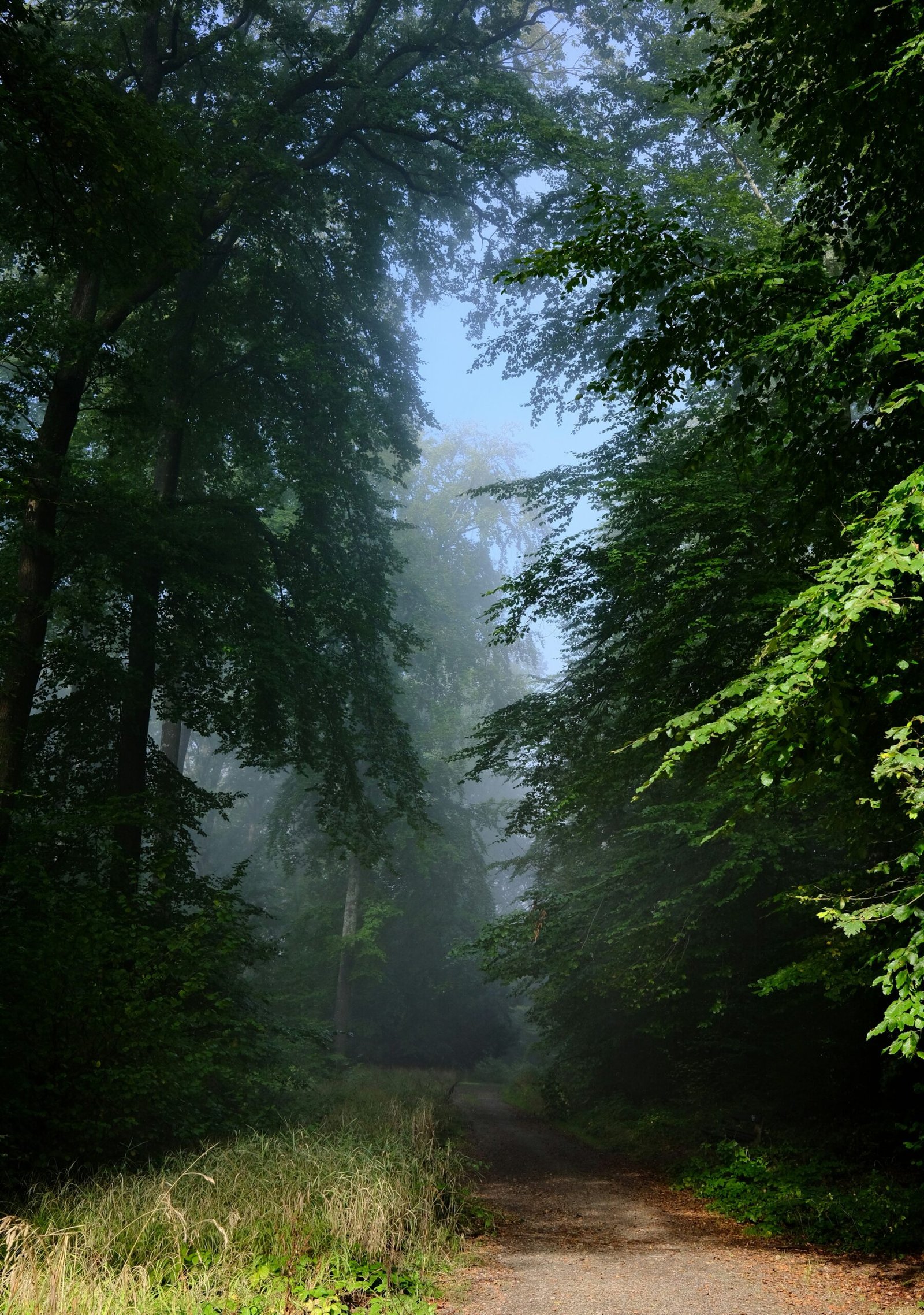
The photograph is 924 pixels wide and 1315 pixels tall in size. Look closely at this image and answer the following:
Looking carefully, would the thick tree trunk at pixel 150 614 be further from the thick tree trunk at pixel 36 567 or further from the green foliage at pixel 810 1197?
the green foliage at pixel 810 1197

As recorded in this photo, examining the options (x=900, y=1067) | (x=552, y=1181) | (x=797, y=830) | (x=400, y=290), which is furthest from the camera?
(x=400, y=290)

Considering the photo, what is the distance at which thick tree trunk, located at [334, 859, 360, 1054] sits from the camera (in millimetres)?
22766

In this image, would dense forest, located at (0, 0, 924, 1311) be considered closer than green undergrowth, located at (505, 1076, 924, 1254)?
Yes

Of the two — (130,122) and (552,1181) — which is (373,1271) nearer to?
(552,1181)

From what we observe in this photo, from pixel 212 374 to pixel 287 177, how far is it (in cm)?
348

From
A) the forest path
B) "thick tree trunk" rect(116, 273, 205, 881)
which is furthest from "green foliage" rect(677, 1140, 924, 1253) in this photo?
"thick tree trunk" rect(116, 273, 205, 881)

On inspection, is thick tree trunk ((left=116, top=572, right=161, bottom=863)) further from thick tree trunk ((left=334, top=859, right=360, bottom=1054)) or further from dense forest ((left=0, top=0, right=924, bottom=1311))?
thick tree trunk ((left=334, top=859, right=360, bottom=1054))

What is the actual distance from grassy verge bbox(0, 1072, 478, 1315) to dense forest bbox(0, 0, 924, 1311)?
1.21 feet

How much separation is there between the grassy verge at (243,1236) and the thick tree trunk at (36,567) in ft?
12.7

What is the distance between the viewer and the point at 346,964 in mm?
23156

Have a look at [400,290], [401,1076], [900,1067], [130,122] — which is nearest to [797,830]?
[900,1067]

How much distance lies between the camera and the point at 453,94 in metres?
14.1

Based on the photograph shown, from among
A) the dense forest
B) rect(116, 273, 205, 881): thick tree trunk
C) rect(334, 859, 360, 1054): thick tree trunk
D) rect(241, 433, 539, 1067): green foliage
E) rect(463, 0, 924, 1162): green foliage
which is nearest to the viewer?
rect(463, 0, 924, 1162): green foliage

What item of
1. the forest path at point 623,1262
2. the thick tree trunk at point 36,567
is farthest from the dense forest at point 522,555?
the forest path at point 623,1262
